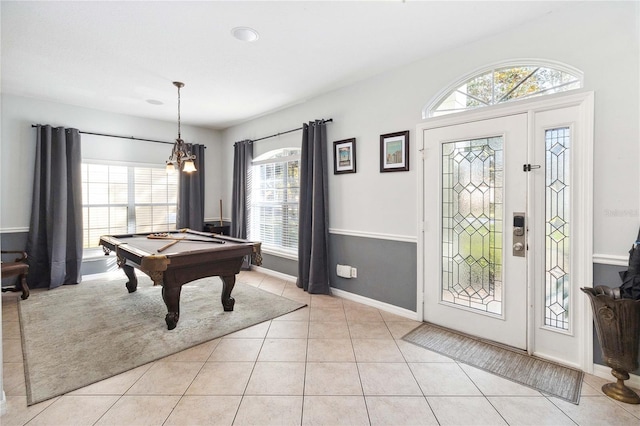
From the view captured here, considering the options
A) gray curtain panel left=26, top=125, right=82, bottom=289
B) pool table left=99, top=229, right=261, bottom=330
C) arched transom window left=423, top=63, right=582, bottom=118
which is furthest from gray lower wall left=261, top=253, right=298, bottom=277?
arched transom window left=423, top=63, right=582, bottom=118

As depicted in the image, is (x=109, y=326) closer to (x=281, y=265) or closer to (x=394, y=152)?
(x=281, y=265)

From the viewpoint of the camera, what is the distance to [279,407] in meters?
1.95

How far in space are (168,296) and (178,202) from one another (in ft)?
9.89

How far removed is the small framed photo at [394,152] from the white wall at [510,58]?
7 centimetres

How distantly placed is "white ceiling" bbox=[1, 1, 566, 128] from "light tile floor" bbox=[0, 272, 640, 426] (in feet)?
8.78

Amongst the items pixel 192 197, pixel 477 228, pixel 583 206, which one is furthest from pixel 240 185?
pixel 583 206

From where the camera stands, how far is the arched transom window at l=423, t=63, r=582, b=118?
8.08 feet

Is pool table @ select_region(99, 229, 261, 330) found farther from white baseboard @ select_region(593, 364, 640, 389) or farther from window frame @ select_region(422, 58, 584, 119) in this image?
white baseboard @ select_region(593, 364, 640, 389)

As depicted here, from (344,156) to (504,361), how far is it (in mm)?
2645

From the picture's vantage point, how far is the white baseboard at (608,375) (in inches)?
82.7

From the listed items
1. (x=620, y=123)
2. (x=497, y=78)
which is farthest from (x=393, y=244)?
(x=620, y=123)

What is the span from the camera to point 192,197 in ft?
18.8

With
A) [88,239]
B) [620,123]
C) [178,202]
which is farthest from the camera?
[178,202]

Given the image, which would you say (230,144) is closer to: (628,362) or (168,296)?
(168,296)
